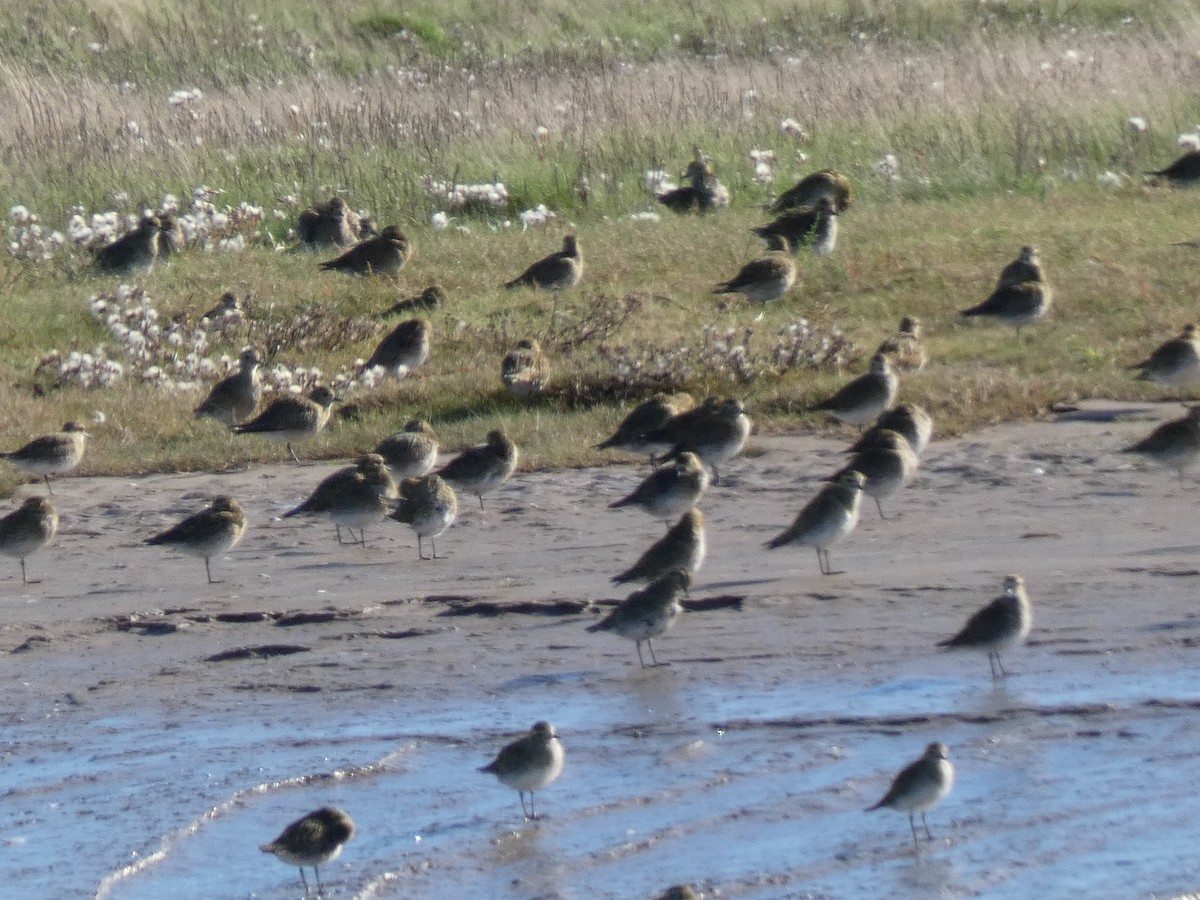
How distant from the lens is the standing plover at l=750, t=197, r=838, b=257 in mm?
18891

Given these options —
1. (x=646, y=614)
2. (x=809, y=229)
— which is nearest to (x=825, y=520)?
(x=646, y=614)

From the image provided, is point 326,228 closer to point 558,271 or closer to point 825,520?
point 558,271

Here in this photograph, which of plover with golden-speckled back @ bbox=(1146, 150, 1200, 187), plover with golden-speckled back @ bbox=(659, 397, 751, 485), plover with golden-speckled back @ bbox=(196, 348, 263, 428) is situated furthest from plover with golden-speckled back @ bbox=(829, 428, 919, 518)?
plover with golden-speckled back @ bbox=(1146, 150, 1200, 187)

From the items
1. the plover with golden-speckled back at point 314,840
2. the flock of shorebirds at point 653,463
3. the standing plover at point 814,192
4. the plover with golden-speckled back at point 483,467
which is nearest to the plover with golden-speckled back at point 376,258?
the flock of shorebirds at point 653,463

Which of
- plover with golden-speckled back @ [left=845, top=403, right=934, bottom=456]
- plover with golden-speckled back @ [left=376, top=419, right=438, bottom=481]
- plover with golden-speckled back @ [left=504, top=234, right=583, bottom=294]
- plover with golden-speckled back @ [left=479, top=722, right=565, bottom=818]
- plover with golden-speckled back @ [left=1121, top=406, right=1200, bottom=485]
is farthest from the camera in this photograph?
plover with golden-speckled back @ [left=504, top=234, right=583, bottom=294]

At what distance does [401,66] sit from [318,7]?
5.30 metres

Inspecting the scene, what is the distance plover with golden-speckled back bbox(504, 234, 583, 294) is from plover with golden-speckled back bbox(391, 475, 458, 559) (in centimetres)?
631

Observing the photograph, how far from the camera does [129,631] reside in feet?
34.9

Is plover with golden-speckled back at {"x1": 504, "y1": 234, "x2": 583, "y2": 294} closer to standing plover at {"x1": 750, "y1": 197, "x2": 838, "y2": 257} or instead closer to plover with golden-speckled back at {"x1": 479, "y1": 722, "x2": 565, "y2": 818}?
standing plover at {"x1": 750, "y1": 197, "x2": 838, "y2": 257}

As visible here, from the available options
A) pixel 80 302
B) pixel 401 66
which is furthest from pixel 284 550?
pixel 401 66

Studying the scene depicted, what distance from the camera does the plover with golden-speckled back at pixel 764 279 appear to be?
1738 centimetres

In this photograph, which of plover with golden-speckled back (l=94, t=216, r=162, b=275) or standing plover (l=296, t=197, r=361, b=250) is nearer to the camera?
plover with golden-speckled back (l=94, t=216, r=162, b=275)

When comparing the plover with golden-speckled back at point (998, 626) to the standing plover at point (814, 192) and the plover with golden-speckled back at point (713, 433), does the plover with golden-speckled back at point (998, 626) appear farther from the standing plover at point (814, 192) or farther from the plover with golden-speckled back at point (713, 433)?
the standing plover at point (814, 192)

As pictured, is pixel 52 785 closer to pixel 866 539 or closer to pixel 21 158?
pixel 866 539
